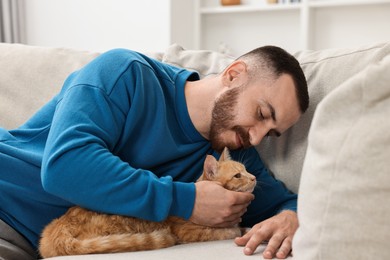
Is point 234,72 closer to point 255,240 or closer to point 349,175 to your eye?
point 255,240

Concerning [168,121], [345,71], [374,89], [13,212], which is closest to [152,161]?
[168,121]

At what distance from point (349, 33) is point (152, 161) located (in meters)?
2.66

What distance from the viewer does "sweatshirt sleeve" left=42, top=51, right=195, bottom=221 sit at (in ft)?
4.50

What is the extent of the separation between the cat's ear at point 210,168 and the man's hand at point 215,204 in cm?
14

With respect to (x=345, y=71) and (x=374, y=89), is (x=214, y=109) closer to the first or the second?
(x=345, y=71)

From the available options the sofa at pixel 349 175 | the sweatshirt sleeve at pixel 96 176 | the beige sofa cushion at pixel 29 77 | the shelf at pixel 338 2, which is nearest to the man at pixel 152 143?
the sweatshirt sleeve at pixel 96 176

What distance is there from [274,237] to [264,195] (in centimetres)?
39

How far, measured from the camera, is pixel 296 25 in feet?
13.3

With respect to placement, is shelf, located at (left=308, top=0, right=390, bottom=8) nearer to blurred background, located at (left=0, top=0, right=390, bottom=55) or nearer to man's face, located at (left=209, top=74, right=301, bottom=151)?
blurred background, located at (left=0, top=0, right=390, bottom=55)

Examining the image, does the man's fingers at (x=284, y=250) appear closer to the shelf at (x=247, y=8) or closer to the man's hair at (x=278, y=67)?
the man's hair at (x=278, y=67)

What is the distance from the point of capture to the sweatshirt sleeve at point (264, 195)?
1.72 meters

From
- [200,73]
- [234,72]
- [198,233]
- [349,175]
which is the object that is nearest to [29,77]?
[200,73]

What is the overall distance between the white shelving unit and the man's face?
2.20 m

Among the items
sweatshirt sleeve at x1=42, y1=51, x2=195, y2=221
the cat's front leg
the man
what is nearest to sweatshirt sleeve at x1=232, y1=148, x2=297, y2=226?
the man
